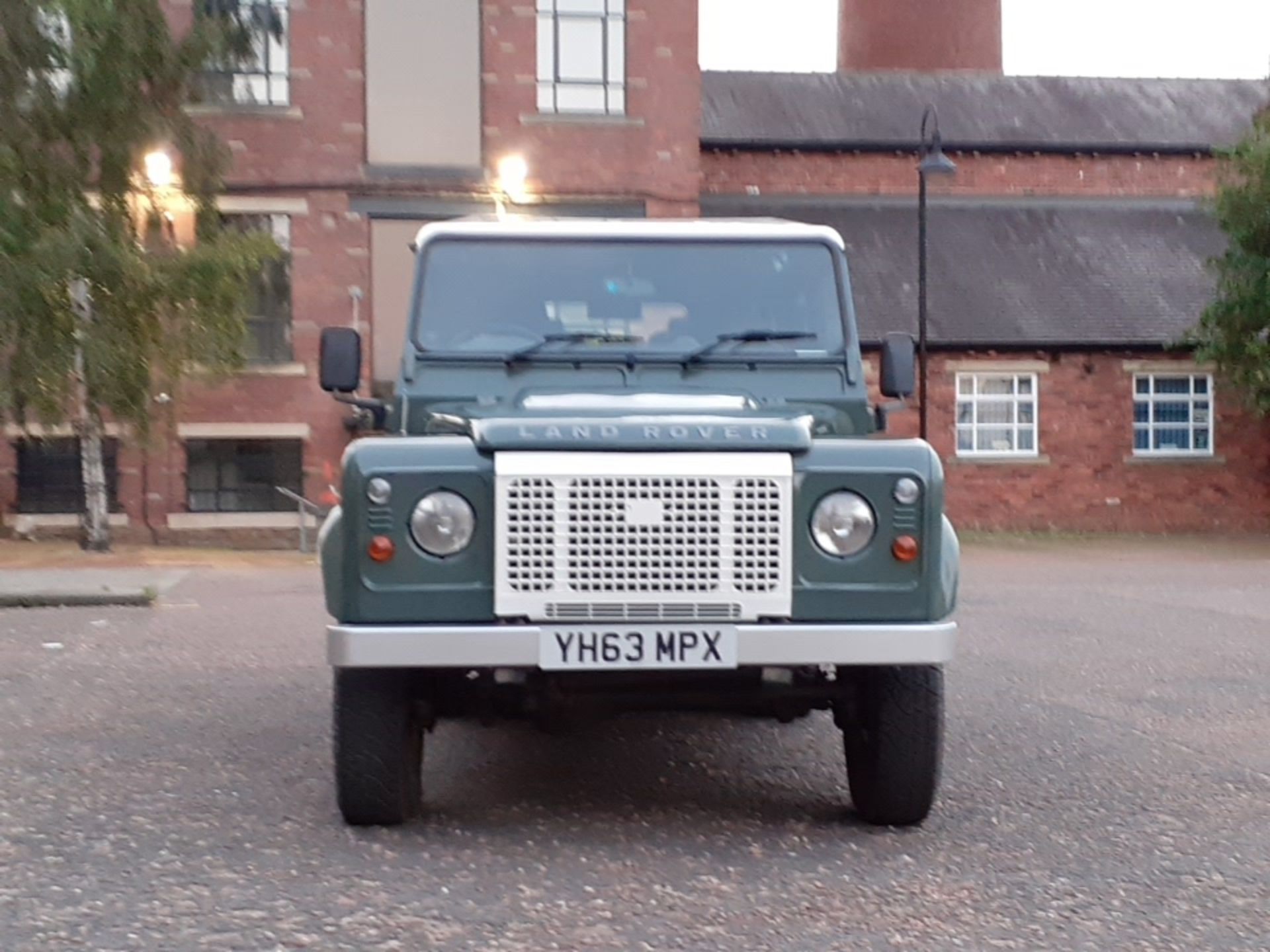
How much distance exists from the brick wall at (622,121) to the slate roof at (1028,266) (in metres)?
3.89

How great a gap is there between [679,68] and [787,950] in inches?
924

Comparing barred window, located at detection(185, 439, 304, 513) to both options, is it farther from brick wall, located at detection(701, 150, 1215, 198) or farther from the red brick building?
brick wall, located at detection(701, 150, 1215, 198)

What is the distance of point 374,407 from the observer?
23.6 feet

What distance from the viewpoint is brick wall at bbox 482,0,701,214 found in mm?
26078

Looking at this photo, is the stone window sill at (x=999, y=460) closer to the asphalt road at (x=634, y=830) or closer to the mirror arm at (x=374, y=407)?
the asphalt road at (x=634, y=830)

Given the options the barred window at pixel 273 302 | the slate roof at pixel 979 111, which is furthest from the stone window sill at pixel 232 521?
the slate roof at pixel 979 111

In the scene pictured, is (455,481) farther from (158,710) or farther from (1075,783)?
(158,710)

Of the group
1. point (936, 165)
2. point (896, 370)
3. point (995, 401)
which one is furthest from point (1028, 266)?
point (896, 370)

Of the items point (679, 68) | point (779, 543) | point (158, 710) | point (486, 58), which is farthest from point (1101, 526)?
point (779, 543)

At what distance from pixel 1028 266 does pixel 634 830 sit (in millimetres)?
26011

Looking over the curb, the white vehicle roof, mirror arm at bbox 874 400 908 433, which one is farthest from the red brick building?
mirror arm at bbox 874 400 908 433

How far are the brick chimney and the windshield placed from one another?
3133cm

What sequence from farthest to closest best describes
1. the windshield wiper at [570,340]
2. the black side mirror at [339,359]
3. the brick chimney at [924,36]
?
the brick chimney at [924,36], the black side mirror at [339,359], the windshield wiper at [570,340]

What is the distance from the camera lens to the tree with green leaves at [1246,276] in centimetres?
2534
